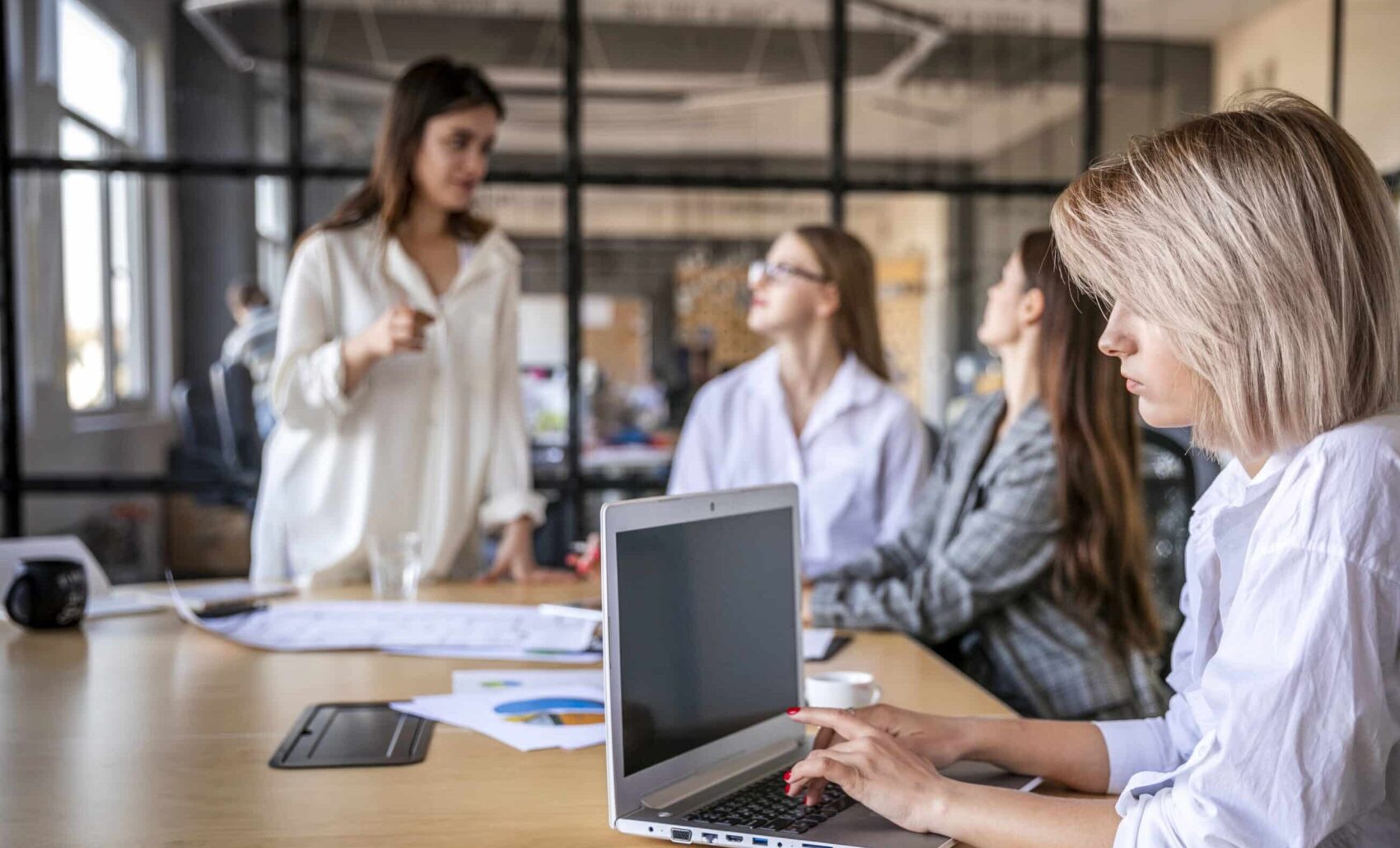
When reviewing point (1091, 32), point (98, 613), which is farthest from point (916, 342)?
point (98, 613)

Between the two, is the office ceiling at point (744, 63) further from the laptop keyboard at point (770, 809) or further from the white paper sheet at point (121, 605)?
the laptop keyboard at point (770, 809)

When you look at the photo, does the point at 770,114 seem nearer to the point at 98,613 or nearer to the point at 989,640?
the point at 989,640

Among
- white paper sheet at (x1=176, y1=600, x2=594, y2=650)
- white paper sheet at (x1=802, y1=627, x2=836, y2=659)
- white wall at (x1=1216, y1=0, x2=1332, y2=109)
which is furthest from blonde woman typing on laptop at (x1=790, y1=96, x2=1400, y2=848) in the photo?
white wall at (x1=1216, y1=0, x2=1332, y2=109)

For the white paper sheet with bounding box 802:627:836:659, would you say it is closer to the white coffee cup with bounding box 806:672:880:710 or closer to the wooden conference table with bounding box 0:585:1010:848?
the wooden conference table with bounding box 0:585:1010:848

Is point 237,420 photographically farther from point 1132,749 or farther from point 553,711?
point 1132,749

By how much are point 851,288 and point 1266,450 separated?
1931 millimetres

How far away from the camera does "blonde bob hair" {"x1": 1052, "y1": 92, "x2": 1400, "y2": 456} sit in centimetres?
95

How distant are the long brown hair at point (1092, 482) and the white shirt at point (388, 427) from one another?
3.32 feet

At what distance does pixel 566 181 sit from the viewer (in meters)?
3.78

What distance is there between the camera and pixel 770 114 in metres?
3.93

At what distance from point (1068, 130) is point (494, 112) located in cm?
202

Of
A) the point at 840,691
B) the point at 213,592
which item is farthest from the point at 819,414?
the point at 840,691

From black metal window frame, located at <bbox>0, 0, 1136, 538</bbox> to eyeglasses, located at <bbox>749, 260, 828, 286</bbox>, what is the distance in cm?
100

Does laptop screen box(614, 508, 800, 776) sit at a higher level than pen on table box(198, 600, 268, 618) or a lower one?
higher
